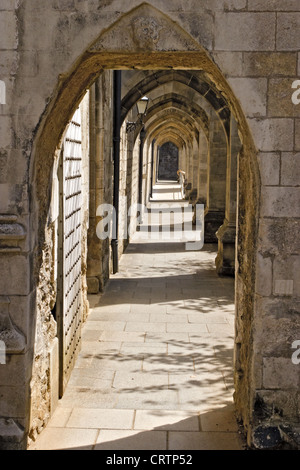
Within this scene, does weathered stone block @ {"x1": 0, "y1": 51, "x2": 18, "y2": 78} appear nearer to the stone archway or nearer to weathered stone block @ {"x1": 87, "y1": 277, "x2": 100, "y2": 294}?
the stone archway

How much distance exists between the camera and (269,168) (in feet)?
13.4

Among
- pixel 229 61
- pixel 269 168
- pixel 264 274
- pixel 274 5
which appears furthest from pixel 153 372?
pixel 274 5

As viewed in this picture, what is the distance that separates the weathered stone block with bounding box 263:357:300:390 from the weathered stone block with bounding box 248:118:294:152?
57.8 inches

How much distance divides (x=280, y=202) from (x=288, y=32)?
1.12 meters

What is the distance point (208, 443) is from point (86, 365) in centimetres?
215

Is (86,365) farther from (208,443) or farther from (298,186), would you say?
Answer: (298,186)

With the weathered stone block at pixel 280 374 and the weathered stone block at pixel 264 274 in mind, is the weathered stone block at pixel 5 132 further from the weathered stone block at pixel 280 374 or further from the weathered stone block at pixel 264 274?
the weathered stone block at pixel 280 374

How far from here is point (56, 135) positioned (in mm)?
4664

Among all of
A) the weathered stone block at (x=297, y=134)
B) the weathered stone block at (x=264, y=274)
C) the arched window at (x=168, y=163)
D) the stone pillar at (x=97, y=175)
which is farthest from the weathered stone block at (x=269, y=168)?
the arched window at (x=168, y=163)

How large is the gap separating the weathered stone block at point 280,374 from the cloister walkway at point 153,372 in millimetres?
593

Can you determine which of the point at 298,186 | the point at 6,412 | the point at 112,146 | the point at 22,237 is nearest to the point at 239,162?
the point at 298,186

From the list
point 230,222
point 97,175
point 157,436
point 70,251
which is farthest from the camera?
point 230,222

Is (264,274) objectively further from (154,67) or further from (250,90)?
(154,67)

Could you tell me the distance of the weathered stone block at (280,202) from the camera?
13.4 feet
